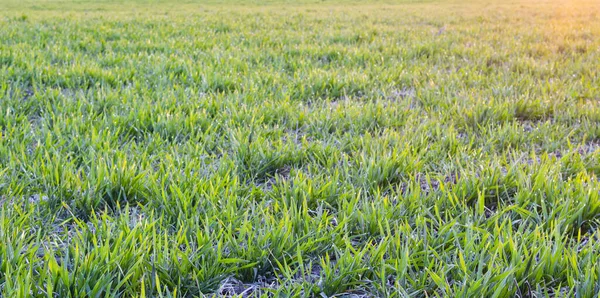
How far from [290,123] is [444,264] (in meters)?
1.81

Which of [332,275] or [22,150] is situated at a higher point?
[22,150]

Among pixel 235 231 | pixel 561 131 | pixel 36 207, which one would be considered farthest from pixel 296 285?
pixel 561 131

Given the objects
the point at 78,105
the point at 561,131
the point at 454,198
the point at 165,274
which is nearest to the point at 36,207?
Result: the point at 165,274

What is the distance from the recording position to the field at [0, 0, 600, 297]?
1.50m

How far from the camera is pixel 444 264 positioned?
1.54m

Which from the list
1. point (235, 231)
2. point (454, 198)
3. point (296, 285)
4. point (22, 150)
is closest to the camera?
point (296, 285)

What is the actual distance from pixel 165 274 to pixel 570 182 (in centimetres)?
186

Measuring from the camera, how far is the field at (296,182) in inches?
59.2

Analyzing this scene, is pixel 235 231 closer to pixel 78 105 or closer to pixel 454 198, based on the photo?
pixel 454 198

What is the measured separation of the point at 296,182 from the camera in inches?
83.0

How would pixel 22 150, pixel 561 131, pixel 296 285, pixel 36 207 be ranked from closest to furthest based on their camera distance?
pixel 296 285 → pixel 36 207 → pixel 22 150 → pixel 561 131

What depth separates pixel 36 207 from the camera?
194 cm

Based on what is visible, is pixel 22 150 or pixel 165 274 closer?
pixel 165 274

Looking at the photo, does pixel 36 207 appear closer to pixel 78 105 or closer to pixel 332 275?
pixel 332 275
